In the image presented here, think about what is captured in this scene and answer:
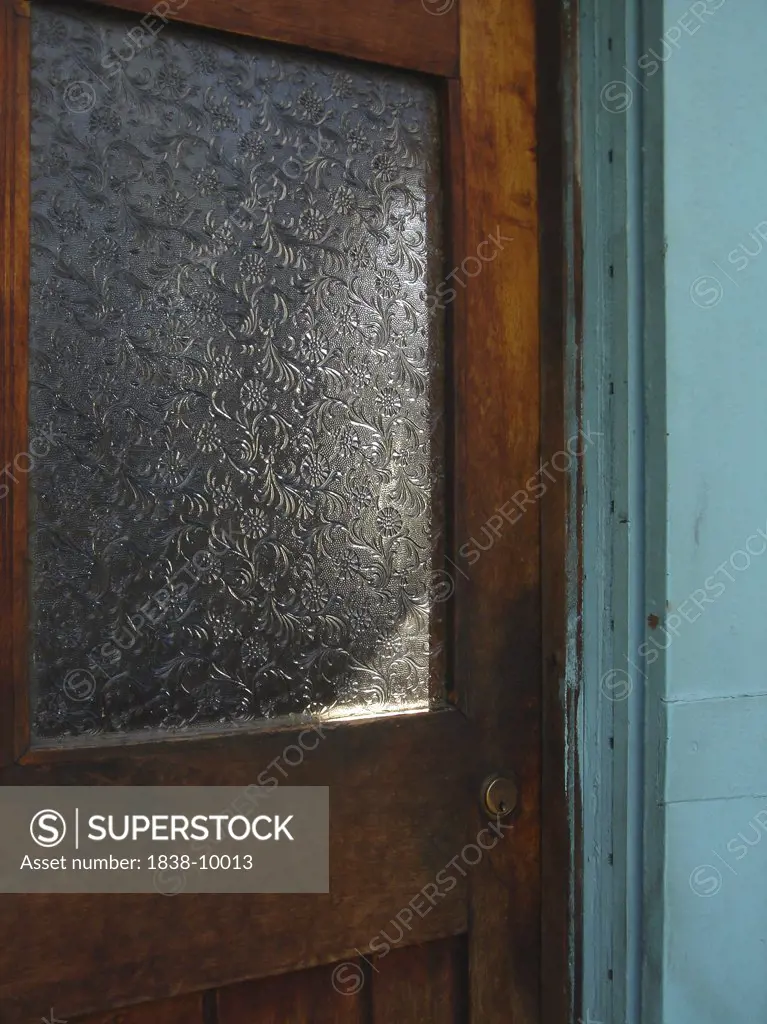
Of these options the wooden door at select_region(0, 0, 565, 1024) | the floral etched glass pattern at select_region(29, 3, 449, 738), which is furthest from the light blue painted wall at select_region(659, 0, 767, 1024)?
the floral etched glass pattern at select_region(29, 3, 449, 738)

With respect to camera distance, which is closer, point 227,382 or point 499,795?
point 227,382

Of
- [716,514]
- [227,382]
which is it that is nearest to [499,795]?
[716,514]

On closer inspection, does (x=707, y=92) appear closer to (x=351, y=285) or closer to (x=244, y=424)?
(x=351, y=285)

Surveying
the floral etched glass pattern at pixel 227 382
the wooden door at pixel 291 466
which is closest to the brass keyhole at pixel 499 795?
the wooden door at pixel 291 466

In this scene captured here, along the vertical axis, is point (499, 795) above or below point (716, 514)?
below

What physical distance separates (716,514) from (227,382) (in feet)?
2.11

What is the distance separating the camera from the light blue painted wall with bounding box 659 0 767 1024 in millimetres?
1043

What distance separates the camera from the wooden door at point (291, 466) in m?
0.93

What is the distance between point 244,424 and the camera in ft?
3.33

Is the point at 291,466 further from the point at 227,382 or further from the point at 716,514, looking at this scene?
the point at 716,514

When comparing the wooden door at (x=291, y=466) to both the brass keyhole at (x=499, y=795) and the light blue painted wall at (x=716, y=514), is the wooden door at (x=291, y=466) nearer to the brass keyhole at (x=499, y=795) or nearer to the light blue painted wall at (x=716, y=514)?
the brass keyhole at (x=499, y=795)

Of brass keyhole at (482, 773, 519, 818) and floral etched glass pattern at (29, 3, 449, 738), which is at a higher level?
floral etched glass pattern at (29, 3, 449, 738)

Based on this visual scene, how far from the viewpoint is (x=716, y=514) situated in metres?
1.06

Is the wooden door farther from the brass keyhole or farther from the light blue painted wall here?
the light blue painted wall
